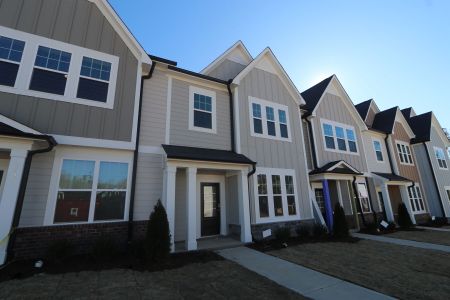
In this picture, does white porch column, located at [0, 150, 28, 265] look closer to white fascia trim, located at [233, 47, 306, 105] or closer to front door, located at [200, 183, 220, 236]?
front door, located at [200, 183, 220, 236]

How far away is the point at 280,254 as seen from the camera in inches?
290

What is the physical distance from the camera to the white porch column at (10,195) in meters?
5.45

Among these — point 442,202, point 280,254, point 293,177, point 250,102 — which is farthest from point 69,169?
point 442,202

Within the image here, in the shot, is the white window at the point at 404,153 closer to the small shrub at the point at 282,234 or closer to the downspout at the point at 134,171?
the small shrub at the point at 282,234

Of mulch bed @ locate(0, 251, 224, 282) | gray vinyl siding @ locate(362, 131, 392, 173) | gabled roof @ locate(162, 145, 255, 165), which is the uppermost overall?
gray vinyl siding @ locate(362, 131, 392, 173)

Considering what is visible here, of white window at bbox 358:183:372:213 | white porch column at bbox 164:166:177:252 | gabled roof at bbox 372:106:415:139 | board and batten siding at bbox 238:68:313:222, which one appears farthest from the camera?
gabled roof at bbox 372:106:415:139

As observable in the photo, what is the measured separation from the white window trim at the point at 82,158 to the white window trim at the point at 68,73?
1598mm

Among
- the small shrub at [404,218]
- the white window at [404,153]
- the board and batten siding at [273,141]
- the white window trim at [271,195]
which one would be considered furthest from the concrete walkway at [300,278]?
the white window at [404,153]

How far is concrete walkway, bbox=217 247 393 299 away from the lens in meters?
4.52

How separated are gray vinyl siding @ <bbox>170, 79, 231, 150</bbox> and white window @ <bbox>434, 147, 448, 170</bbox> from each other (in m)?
20.6

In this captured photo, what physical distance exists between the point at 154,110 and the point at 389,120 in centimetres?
1877

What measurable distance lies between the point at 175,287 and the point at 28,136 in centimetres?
532

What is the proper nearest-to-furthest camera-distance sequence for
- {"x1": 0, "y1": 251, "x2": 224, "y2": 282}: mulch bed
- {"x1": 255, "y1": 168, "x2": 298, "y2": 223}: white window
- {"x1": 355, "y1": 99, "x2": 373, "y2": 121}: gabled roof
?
{"x1": 0, "y1": 251, "x2": 224, "y2": 282}: mulch bed < {"x1": 255, "y1": 168, "x2": 298, "y2": 223}: white window < {"x1": 355, "y1": 99, "x2": 373, "y2": 121}: gabled roof

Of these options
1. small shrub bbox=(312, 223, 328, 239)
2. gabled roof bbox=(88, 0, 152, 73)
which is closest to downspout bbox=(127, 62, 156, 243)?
gabled roof bbox=(88, 0, 152, 73)
